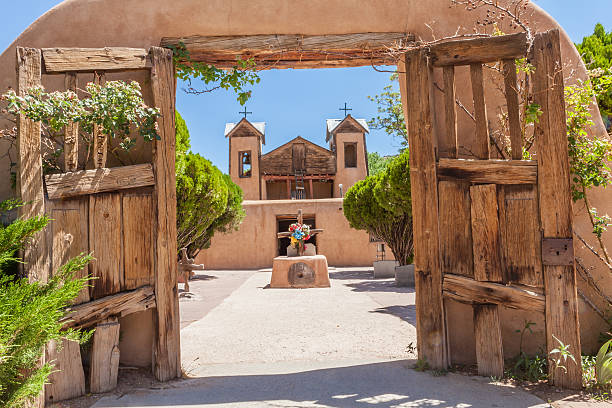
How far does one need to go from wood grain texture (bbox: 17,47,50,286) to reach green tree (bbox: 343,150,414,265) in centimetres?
966

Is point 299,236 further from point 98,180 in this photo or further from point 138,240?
point 98,180

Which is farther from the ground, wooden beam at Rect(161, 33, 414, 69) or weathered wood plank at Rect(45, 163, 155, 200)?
wooden beam at Rect(161, 33, 414, 69)

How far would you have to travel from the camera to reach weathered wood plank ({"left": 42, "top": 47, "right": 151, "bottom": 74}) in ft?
12.6

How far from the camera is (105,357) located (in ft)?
12.4

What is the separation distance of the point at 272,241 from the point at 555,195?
18.6 metres

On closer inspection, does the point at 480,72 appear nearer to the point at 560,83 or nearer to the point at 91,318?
the point at 560,83

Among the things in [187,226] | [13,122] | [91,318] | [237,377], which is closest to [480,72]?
[237,377]

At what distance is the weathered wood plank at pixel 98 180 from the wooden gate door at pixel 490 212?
2.48m

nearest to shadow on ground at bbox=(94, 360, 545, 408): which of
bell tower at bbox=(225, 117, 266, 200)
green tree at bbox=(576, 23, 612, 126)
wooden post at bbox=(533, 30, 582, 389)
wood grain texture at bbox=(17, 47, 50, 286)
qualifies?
wooden post at bbox=(533, 30, 582, 389)

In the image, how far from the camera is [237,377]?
165 inches

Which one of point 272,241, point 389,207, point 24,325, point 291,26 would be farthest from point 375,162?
point 24,325

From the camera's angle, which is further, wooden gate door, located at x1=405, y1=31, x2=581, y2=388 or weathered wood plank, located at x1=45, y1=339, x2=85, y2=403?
wooden gate door, located at x1=405, y1=31, x2=581, y2=388

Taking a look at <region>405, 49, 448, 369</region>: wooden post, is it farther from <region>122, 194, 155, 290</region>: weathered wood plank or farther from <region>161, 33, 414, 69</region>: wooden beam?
<region>122, 194, 155, 290</region>: weathered wood plank

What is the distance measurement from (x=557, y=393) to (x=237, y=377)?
2703 mm
